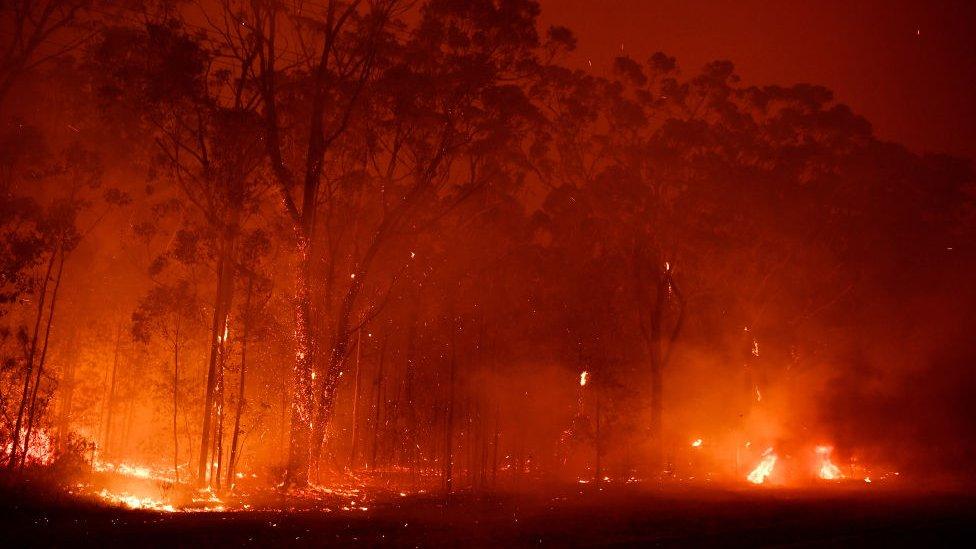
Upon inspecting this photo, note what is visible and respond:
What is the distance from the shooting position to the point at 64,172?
17.4 meters

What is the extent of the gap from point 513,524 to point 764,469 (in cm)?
1719

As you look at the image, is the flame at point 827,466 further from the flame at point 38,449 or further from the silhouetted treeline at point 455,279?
the flame at point 38,449

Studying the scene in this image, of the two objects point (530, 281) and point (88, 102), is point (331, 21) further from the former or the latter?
point (530, 281)

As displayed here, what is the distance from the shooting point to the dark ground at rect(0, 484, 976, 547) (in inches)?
456

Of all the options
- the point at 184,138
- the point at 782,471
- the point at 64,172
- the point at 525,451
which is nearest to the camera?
the point at 64,172

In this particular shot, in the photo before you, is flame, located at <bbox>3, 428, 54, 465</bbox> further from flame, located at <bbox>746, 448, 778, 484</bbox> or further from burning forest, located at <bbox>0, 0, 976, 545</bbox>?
flame, located at <bbox>746, 448, 778, 484</bbox>

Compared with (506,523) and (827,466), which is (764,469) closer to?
(827,466)

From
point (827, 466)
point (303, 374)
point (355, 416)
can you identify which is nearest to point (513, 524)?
point (303, 374)

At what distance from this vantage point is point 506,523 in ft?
46.9

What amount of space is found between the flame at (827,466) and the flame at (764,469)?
2242mm

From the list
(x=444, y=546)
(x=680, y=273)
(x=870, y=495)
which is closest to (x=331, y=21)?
(x=444, y=546)

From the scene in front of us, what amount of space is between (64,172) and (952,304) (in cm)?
3487

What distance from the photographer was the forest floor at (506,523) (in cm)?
1162

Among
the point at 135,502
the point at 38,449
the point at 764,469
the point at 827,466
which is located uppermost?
the point at 38,449
